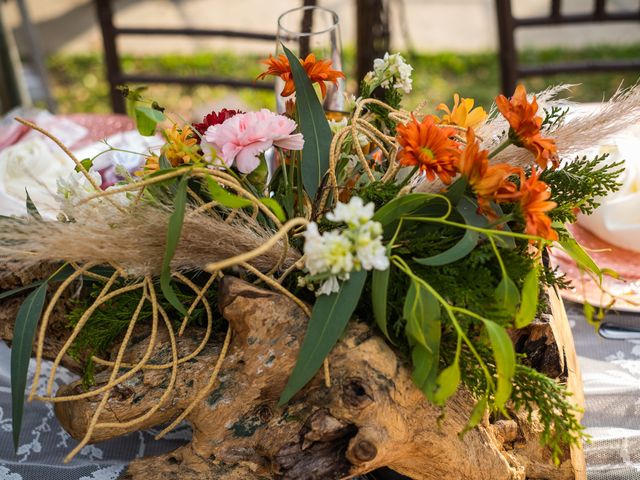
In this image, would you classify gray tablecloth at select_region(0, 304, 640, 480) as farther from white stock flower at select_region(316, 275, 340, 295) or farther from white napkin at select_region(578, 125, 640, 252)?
white stock flower at select_region(316, 275, 340, 295)

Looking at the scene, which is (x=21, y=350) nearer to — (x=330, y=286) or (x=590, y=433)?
(x=330, y=286)

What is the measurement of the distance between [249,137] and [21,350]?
0.97 feet

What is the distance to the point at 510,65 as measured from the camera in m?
1.77

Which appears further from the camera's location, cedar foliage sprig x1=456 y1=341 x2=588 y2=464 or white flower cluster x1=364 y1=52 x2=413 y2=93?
white flower cluster x1=364 y1=52 x2=413 y2=93

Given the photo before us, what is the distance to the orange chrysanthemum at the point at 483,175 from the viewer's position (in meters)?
0.68

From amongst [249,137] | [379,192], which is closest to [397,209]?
[379,192]

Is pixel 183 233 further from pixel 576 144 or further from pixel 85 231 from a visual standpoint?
pixel 576 144

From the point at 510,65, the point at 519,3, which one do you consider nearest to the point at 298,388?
the point at 510,65

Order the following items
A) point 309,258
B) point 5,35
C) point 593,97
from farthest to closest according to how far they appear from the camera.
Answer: point 593,97 → point 5,35 → point 309,258

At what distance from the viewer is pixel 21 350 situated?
723 mm

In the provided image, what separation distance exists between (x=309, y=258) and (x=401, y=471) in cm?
28

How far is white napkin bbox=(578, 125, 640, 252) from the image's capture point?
1061 mm

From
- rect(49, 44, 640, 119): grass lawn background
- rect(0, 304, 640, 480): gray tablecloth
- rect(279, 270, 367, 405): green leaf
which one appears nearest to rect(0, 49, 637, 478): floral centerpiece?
rect(279, 270, 367, 405): green leaf

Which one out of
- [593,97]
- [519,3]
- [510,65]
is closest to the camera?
[510,65]
